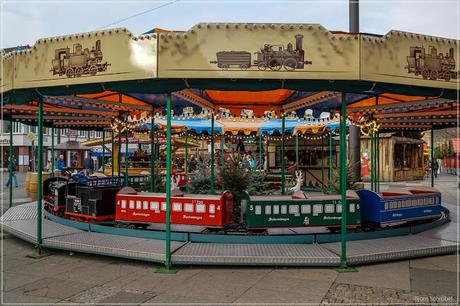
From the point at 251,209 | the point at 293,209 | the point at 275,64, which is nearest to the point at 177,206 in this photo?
the point at 251,209

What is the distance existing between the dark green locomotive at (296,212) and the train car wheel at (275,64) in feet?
9.24

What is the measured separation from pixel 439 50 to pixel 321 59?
2.33 metres

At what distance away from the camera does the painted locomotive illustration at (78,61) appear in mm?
6320

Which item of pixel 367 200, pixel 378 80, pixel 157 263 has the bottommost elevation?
pixel 157 263

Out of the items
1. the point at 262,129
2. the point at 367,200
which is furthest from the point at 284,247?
the point at 262,129

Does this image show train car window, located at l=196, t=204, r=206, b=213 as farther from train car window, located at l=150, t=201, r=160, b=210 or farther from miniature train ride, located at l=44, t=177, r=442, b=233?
train car window, located at l=150, t=201, r=160, b=210

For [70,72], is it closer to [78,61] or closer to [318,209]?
[78,61]

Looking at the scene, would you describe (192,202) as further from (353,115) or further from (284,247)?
(353,115)

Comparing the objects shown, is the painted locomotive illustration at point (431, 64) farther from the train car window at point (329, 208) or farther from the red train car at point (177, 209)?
the red train car at point (177, 209)

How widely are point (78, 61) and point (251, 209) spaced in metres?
4.15

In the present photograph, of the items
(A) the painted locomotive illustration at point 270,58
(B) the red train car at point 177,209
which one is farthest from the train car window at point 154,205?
(A) the painted locomotive illustration at point 270,58

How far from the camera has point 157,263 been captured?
270 inches

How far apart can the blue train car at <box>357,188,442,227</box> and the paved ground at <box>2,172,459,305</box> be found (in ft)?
4.45

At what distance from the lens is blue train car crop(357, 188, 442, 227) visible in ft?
27.2
